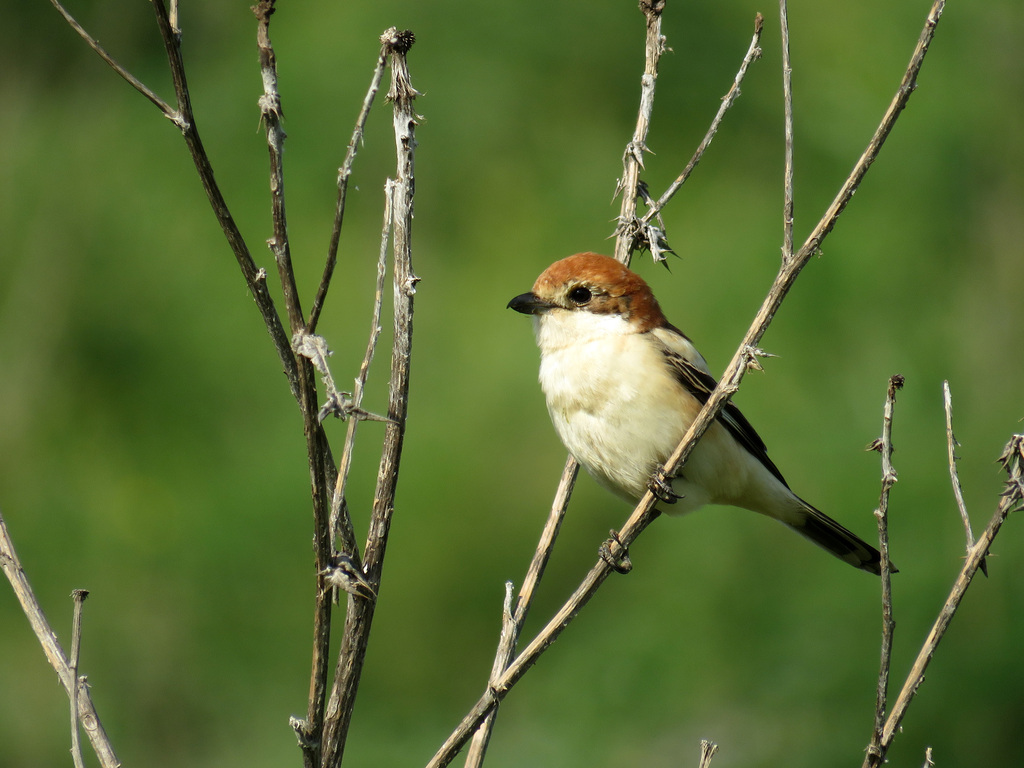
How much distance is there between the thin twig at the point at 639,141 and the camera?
2.85 m

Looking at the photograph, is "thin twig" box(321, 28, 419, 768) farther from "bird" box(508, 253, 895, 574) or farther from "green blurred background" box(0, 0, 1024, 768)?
"green blurred background" box(0, 0, 1024, 768)

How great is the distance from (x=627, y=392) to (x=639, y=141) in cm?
84

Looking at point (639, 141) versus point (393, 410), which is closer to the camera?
point (393, 410)

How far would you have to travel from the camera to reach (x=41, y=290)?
20.3ft

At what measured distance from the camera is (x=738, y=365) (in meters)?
2.07

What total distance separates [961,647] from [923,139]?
3185 mm

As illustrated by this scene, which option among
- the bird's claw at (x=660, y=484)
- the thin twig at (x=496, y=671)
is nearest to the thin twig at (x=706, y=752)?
the thin twig at (x=496, y=671)

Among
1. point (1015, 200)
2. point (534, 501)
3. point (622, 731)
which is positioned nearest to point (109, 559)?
point (534, 501)

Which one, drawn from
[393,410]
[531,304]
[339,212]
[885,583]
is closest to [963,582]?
[885,583]

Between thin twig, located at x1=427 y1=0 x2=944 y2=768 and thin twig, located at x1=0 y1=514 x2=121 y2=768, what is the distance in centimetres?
59

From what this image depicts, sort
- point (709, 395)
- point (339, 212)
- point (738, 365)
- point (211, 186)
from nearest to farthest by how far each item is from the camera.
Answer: point (211, 186) < point (339, 212) < point (738, 365) < point (709, 395)

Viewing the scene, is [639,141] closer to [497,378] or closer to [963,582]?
[963,582]

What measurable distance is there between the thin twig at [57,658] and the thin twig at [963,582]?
1.44 meters

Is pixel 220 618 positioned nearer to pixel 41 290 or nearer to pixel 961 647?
pixel 41 290
